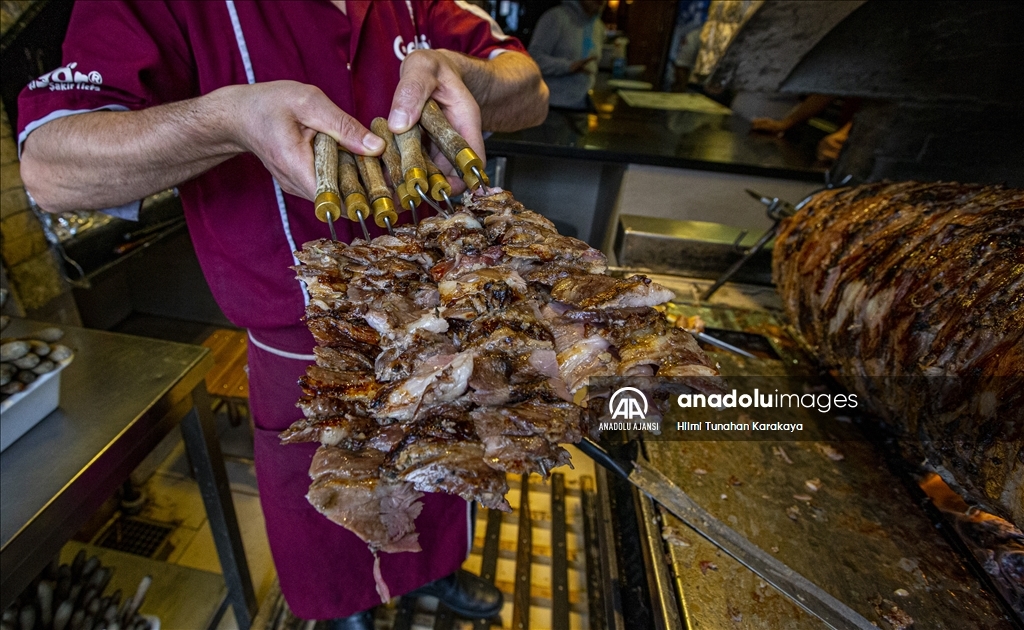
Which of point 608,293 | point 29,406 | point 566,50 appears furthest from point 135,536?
point 566,50

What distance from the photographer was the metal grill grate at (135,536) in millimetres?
2674

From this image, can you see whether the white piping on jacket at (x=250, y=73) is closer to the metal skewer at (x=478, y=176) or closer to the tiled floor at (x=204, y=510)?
the metal skewer at (x=478, y=176)

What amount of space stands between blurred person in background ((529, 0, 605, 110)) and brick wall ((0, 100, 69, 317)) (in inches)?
161

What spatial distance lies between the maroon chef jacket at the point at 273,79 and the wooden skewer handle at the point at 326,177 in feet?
1.64

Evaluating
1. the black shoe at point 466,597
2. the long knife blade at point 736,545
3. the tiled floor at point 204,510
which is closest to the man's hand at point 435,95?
the long knife blade at point 736,545

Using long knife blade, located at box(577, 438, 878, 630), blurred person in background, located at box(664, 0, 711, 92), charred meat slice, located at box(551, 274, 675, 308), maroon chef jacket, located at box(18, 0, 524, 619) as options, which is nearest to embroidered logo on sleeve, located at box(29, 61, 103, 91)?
maroon chef jacket, located at box(18, 0, 524, 619)

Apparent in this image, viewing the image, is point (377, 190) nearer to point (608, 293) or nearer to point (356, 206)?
point (356, 206)

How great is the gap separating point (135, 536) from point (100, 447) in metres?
1.65

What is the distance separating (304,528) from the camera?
1.94 meters

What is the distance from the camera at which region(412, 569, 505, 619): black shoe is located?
221 centimetres

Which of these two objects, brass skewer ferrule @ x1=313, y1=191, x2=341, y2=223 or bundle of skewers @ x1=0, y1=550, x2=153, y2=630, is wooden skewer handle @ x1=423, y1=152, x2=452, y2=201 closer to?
brass skewer ferrule @ x1=313, y1=191, x2=341, y2=223

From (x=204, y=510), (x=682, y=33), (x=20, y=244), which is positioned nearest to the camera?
(x=20, y=244)

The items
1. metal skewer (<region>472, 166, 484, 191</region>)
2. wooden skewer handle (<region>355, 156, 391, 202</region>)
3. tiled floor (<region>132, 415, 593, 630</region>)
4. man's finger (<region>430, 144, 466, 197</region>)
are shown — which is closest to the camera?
wooden skewer handle (<region>355, 156, 391, 202</region>)

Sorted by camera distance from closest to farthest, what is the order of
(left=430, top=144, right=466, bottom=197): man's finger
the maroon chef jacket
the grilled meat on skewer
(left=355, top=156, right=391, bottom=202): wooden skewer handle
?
1. the grilled meat on skewer
2. (left=355, top=156, right=391, bottom=202): wooden skewer handle
3. the maroon chef jacket
4. (left=430, top=144, right=466, bottom=197): man's finger
